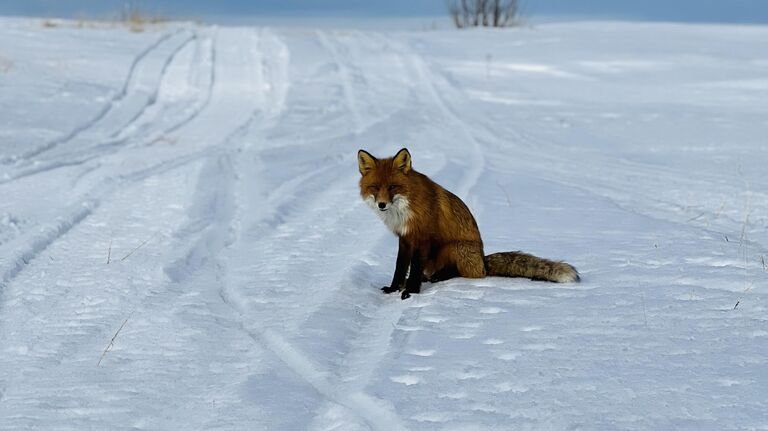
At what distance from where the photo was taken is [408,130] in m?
13.9

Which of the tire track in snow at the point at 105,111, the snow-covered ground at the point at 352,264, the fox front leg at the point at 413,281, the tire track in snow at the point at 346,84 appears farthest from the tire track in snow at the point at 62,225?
the tire track in snow at the point at 346,84

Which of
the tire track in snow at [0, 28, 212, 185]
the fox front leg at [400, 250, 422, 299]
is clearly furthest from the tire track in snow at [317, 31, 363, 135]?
the fox front leg at [400, 250, 422, 299]

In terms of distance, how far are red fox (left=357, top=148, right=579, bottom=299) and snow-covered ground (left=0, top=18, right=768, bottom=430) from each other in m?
0.16

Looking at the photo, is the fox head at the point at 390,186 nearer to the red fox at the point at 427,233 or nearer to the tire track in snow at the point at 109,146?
the red fox at the point at 427,233

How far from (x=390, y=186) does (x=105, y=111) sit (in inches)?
417

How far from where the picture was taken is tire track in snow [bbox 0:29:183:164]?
10.6 m

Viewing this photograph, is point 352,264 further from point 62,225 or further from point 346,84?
point 346,84

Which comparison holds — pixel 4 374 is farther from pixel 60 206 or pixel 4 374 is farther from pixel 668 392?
pixel 60 206

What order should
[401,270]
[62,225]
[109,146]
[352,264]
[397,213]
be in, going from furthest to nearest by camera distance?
[109,146]
[62,225]
[352,264]
[401,270]
[397,213]

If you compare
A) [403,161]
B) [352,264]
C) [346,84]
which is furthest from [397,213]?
[346,84]

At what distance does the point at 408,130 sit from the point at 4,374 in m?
10.4

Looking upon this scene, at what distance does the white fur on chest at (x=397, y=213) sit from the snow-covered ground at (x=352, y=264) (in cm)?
47

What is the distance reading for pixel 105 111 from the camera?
14531 millimetres

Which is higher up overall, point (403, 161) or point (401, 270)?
point (403, 161)
